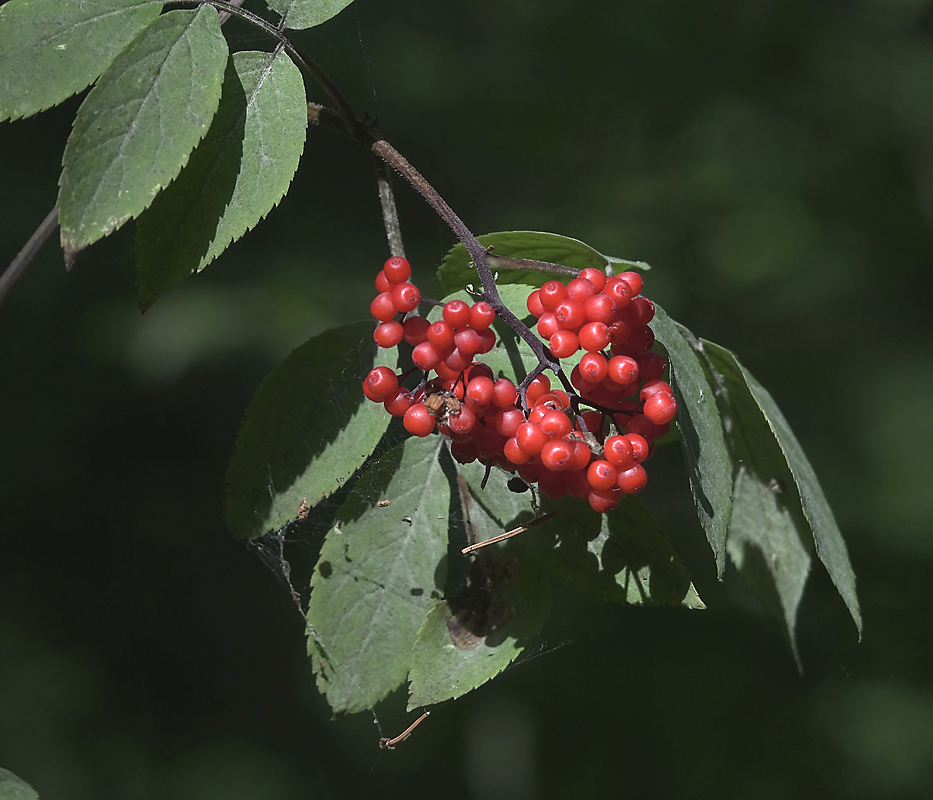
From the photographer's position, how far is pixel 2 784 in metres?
1.15

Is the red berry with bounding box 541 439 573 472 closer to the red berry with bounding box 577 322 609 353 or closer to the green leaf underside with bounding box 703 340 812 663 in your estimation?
the red berry with bounding box 577 322 609 353

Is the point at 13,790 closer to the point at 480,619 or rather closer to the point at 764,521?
the point at 480,619

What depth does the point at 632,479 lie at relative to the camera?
3.08 feet

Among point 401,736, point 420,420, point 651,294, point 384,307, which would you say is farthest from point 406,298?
point 651,294

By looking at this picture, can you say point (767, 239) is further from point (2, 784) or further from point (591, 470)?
point (2, 784)

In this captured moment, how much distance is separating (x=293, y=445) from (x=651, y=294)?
8.44 ft

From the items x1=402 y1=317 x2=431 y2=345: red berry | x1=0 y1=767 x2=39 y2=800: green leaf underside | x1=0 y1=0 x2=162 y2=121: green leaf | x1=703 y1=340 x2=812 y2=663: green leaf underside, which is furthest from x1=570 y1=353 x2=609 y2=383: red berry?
x1=0 y1=767 x2=39 y2=800: green leaf underside

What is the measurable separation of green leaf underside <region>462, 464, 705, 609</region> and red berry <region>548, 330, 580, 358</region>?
258 mm

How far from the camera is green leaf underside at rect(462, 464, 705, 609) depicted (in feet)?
3.47

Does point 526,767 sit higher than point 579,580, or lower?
lower

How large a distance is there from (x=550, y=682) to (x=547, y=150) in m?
2.38

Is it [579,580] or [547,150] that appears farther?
[547,150]

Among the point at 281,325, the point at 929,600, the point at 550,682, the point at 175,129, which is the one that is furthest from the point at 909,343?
the point at 175,129

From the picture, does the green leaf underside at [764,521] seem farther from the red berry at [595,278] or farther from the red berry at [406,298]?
the red berry at [406,298]
